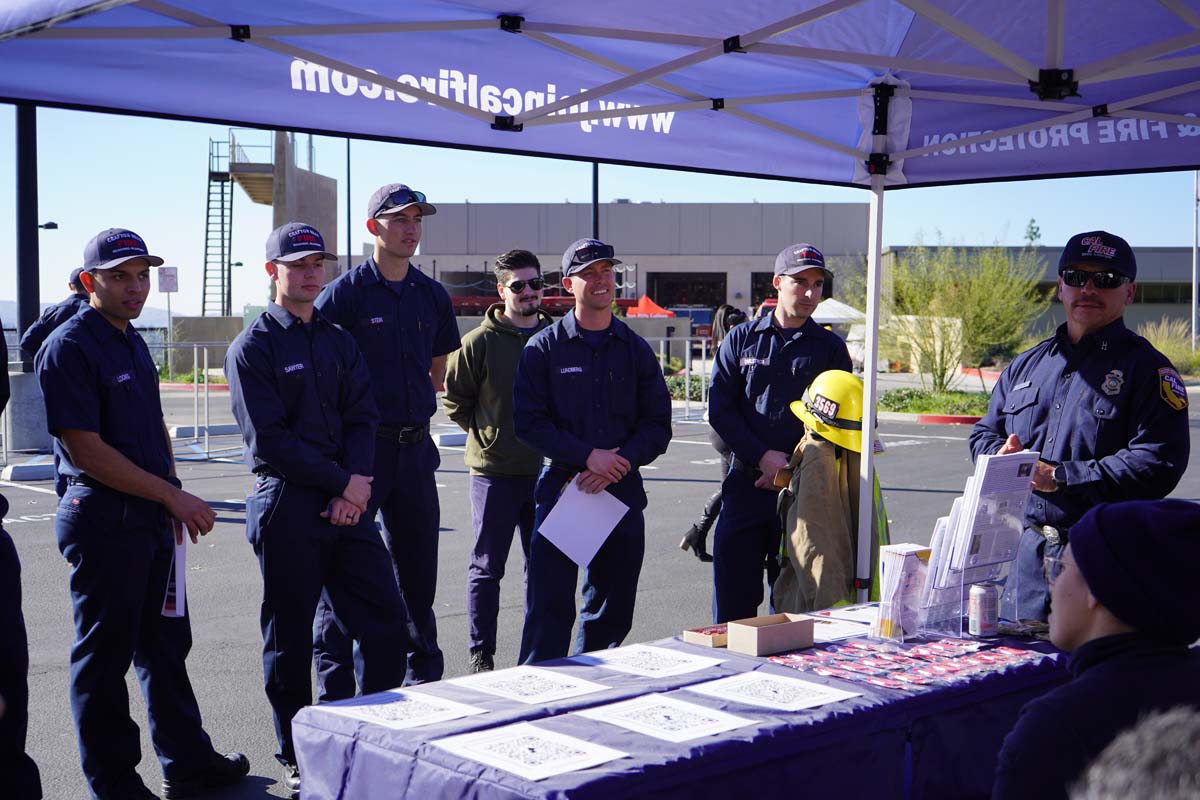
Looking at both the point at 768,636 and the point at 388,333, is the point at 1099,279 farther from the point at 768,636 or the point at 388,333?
the point at 388,333

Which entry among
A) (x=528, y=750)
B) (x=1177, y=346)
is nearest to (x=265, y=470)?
(x=528, y=750)

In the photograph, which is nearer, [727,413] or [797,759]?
[797,759]

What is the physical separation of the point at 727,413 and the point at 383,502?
1660 mm

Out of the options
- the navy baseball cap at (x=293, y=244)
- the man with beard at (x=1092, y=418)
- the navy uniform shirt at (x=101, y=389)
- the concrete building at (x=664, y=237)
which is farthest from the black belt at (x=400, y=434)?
the concrete building at (x=664, y=237)

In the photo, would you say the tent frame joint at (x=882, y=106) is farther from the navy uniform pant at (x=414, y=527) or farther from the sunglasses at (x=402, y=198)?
the navy uniform pant at (x=414, y=527)

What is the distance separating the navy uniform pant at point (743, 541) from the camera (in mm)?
5281

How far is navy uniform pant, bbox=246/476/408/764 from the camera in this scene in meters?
4.30

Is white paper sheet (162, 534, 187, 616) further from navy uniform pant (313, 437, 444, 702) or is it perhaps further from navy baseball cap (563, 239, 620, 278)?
navy baseball cap (563, 239, 620, 278)

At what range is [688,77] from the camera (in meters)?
5.41

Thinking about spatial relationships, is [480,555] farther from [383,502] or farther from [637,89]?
[637,89]

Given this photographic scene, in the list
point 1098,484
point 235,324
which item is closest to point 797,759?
point 1098,484

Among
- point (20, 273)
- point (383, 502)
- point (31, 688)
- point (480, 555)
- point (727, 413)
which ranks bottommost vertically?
point (31, 688)

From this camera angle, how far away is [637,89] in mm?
5492

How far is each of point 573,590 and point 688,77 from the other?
2.47 meters
